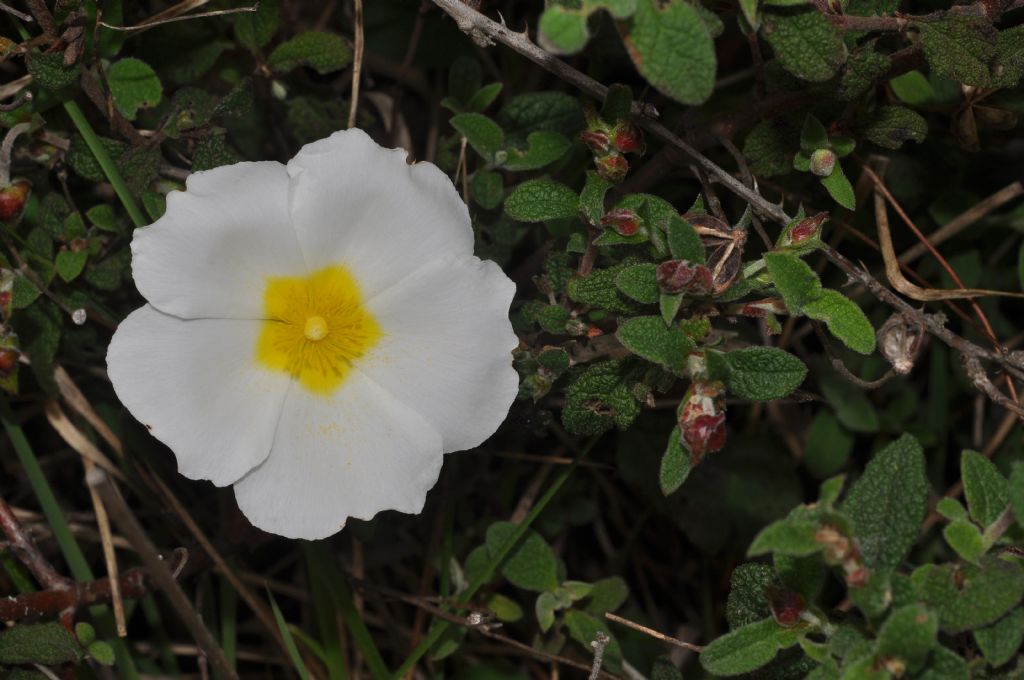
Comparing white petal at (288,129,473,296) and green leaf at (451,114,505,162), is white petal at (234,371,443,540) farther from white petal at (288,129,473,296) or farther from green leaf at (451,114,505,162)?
green leaf at (451,114,505,162)

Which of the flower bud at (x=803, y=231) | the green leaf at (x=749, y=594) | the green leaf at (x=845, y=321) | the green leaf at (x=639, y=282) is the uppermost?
the flower bud at (x=803, y=231)

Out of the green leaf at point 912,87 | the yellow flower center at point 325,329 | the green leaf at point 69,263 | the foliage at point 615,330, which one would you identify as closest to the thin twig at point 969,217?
the foliage at point 615,330

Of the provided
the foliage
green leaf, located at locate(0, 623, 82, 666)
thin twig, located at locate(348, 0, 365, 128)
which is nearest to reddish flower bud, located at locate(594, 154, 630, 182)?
the foliage

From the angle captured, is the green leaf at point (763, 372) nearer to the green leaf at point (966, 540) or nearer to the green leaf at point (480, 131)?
the green leaf at point (966, 540)

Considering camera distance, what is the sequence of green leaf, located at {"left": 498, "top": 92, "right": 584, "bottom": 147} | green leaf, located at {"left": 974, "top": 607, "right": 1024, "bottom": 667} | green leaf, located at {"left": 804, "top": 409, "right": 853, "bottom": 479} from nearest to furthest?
green leaf, located at {"left": 974, "top": 607, "right": 1024, "bottom": 667} < green leaf, located at {"left": 498, "top": 92, "right": 584, "bottom": 147} < green leaf, located at {"left": 804, "top": 409, "right": 853, "bottom": 479}

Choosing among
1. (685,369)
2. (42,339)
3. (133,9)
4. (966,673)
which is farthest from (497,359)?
(133,9)

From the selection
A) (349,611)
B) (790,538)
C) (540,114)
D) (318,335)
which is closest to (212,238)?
(318,335)

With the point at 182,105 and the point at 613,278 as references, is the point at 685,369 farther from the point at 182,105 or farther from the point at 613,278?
the point at 182,105
